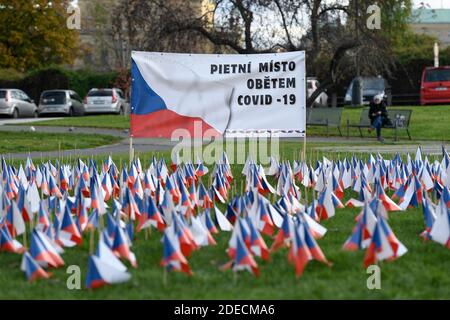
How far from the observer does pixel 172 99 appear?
14.7 m

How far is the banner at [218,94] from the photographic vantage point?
47.9 feet

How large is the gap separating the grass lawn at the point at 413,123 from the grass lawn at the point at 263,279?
19051 mm

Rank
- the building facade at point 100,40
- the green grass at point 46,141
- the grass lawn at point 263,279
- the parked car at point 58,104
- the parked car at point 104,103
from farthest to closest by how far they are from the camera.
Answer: the building facade at point 100,40 < the parked car at point 58,104 < the parked car at point 104,103 < the green grass at point 46,141 < the grass lawn at point 263,279

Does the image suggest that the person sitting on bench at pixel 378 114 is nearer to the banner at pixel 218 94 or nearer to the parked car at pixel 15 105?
the banner at pixel 218 94

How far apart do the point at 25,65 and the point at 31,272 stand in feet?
184

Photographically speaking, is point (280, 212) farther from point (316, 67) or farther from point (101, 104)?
point (101, 104)

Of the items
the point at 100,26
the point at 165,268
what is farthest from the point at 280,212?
the point at 100,26

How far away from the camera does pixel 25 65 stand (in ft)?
203

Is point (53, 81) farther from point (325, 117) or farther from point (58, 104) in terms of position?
point (325, 117)

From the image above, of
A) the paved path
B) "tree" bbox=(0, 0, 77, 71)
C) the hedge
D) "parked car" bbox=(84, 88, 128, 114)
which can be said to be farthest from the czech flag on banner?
"tree" bbox=(0, 0, 77, 71)

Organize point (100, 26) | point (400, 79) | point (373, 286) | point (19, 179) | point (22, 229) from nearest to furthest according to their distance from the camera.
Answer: point (373, 286), point (22, 229), point (19, 179), point (400, 79), point (100, 26)

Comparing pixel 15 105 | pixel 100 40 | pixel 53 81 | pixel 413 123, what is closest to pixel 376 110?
pixel 413 123

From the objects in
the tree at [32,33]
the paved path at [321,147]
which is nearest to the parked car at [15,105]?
the tree at [32,33]

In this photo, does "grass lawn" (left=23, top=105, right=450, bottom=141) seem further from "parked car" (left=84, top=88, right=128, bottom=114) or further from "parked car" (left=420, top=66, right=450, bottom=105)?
"parked car" (left=84, top=88, right=128, bottom=114)
